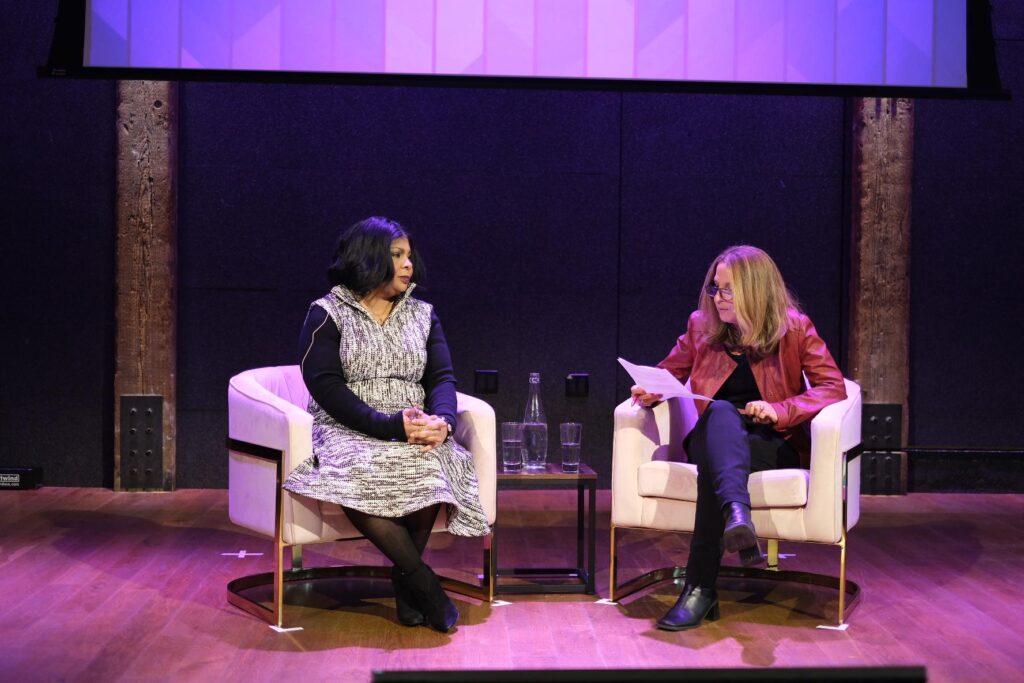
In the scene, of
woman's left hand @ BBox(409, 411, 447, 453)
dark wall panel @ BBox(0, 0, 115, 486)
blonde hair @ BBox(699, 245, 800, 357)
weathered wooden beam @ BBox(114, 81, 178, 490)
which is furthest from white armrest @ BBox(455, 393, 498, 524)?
dark wall panel @ BBox(0, 0, 115, 486)

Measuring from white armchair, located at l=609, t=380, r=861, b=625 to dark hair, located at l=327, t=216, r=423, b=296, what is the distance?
87cm

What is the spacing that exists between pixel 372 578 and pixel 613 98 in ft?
9.04

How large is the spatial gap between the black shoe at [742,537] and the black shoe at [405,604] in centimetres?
91

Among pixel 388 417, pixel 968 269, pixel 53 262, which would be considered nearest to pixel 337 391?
pixel 388 417

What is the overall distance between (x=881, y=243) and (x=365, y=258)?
2984 millimetres

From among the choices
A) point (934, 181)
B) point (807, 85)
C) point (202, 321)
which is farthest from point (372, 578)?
point (934, 181)

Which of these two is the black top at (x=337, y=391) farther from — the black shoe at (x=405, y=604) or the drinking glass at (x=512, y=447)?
the black shoe at (x=405, y=604)

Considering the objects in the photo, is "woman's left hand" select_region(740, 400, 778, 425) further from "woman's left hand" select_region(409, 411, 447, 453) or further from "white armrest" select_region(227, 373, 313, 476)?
"white armrest" select_region(227, 373, 313, 476)

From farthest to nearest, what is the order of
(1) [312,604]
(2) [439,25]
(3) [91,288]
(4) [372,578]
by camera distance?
(3) [91,288] → (2) [439,25] → (4) [372,578] → (1) [312,604]

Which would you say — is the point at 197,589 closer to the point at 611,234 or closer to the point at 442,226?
the point at 442,226

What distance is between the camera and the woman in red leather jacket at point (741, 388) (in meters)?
3.34

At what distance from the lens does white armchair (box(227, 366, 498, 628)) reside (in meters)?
3.31

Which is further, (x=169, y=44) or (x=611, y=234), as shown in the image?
(x=611, y=234)

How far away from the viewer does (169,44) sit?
489cm
